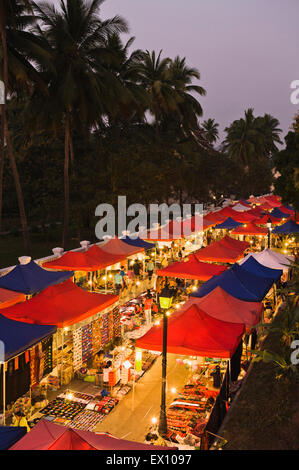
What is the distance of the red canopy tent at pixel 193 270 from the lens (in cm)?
1698

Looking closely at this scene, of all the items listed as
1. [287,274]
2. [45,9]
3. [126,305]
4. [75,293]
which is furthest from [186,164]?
[75,293]

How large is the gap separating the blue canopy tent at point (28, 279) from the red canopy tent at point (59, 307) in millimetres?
2026

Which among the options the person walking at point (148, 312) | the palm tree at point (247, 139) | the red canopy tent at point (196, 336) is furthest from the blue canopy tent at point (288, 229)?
the palm tree at point (247, 139)

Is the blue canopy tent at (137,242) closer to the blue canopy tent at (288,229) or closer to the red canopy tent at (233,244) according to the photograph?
the red canopy tent at (233,244)

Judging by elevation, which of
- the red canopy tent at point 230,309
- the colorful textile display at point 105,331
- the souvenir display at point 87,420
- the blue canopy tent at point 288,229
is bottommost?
the souvenir display at point 87,420

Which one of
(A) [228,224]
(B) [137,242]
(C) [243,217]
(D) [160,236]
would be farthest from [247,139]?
(B) [137,242]

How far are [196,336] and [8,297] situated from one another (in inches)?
246

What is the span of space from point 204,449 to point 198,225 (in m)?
22.2

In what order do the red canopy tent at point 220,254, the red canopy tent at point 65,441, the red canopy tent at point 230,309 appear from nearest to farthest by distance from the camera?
the red canopy tent at point 65,441
the red canopy tent at point 230,309
the red canopy tent at point 220,254

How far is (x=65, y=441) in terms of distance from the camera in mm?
5953

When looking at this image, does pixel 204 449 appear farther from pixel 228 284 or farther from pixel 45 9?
pixel 45 9

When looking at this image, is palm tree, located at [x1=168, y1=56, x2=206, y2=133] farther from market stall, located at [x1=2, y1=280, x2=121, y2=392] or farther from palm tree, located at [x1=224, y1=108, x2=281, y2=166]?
market stall, located at [x1=2, y1=280, x2=121, y2=392]

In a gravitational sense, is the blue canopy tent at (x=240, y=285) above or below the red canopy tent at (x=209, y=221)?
below

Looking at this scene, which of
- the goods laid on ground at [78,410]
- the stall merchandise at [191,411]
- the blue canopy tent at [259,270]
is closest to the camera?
the stall merchandise at [191,411]
